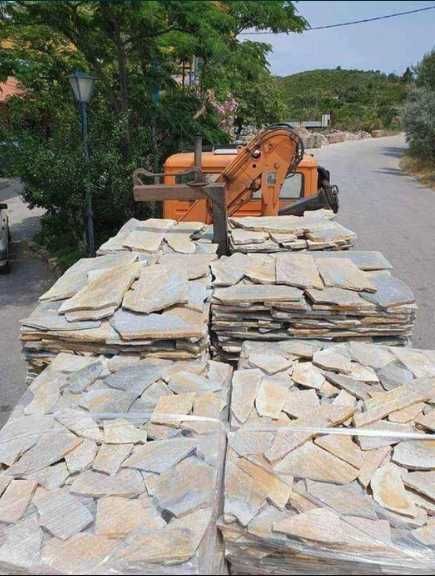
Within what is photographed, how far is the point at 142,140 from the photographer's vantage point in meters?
8.38

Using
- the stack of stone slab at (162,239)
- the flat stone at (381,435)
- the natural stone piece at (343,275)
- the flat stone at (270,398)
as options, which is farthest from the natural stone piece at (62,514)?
the stack of stone slab at (162,239)

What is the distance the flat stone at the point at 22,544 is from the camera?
194 cm

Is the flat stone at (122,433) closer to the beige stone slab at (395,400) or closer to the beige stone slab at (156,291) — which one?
the beige stone slab at (156,291)

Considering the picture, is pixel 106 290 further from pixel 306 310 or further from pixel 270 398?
pixel 270 398

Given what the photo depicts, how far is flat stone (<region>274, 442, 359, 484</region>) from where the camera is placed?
7.96ft

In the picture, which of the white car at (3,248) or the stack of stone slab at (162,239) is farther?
the white car at (3,248)

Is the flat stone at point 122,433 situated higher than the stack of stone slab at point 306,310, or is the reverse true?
the stack of stone slab at point 306,310

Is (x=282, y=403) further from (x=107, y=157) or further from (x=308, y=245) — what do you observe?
(x=107, y=157)

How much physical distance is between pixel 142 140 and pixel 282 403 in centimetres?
649

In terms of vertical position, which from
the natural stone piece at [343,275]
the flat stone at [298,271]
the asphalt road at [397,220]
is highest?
the flat stone at [298,271]

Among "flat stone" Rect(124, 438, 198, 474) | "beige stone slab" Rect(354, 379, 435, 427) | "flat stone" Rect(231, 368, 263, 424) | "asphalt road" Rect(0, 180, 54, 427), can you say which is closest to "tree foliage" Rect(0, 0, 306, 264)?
"asphalt road" Rect(0, 180, 54, 427)

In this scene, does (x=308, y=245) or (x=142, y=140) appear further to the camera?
(x=142, y=140)

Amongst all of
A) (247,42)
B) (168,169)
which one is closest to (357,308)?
(247,42)

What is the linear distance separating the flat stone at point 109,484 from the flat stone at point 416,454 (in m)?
1.33
